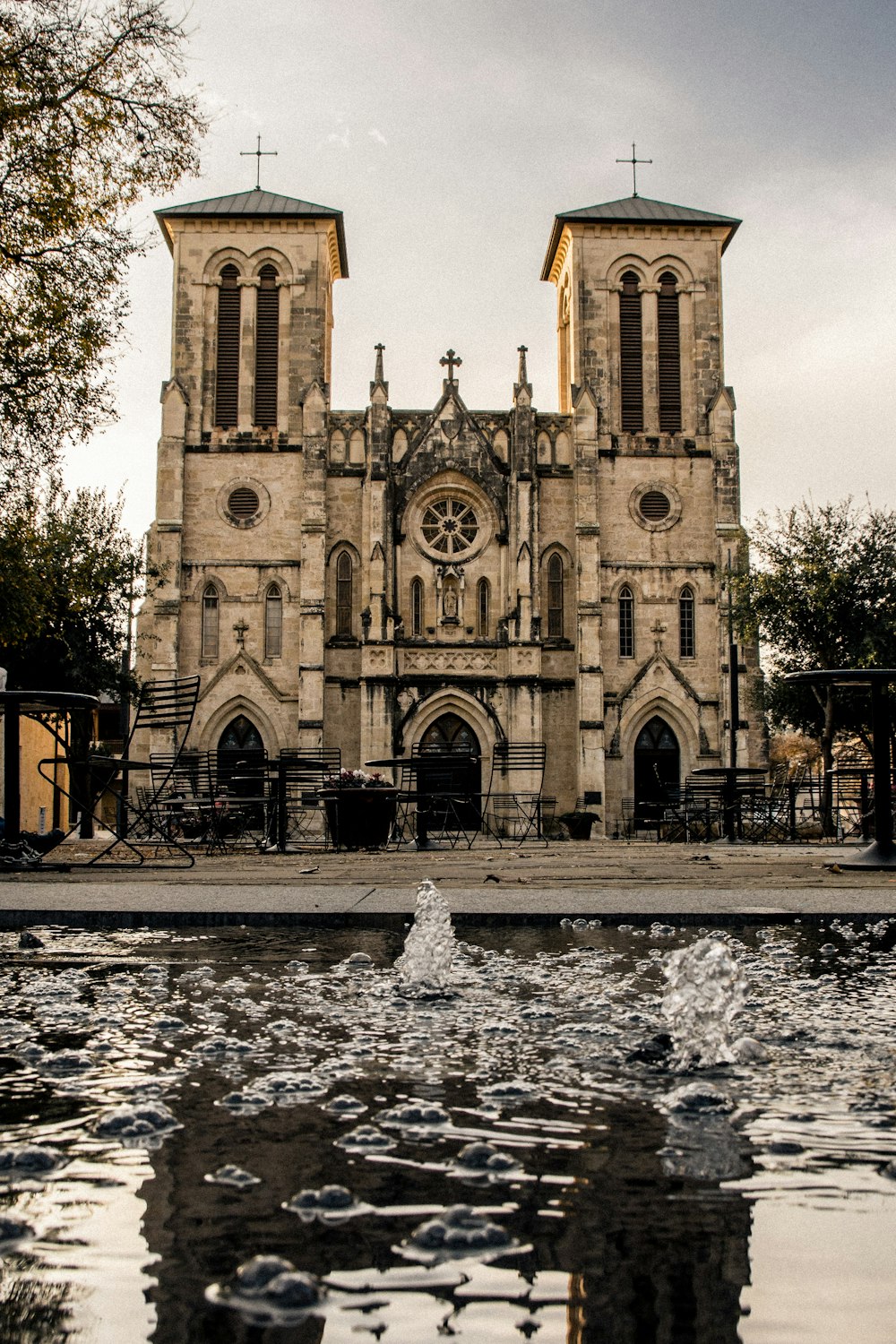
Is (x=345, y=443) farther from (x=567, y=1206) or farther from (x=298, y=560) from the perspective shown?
(x=567, y=1206)

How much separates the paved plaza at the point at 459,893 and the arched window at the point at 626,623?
26.4m

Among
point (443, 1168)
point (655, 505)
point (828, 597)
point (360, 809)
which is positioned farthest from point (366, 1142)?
point (655, 505)

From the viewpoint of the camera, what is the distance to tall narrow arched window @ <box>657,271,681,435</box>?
129 ft

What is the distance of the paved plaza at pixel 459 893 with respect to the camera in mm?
5898

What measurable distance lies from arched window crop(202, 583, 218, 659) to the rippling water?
3394 cm

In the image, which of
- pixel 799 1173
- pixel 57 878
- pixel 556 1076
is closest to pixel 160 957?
pixel 556 1076

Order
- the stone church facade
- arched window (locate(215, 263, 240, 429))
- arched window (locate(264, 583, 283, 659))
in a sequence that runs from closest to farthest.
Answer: the stone church facade → arched window (locate(264, 583, 283, 659)) → arched window (locate(215, 263, 240, 429))

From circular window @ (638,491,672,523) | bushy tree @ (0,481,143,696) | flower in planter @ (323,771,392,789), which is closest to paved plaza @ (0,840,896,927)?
flower in planter @ (323,771,392,789)

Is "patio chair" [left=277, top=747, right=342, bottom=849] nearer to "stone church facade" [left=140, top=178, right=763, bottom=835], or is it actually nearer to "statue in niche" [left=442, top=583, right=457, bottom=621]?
"stone church facade" [left=140, top=178, right=763, bottom=835]

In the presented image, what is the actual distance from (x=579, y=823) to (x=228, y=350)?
59.5ft

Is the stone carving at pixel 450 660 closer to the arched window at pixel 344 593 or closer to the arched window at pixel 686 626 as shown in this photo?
the arched window at pixel 344 593

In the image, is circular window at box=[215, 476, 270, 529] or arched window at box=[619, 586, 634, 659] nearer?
arched window at box=[619, 586, 634, 659]

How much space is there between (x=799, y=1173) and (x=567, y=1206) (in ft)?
1.35

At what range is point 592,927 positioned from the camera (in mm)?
5812
